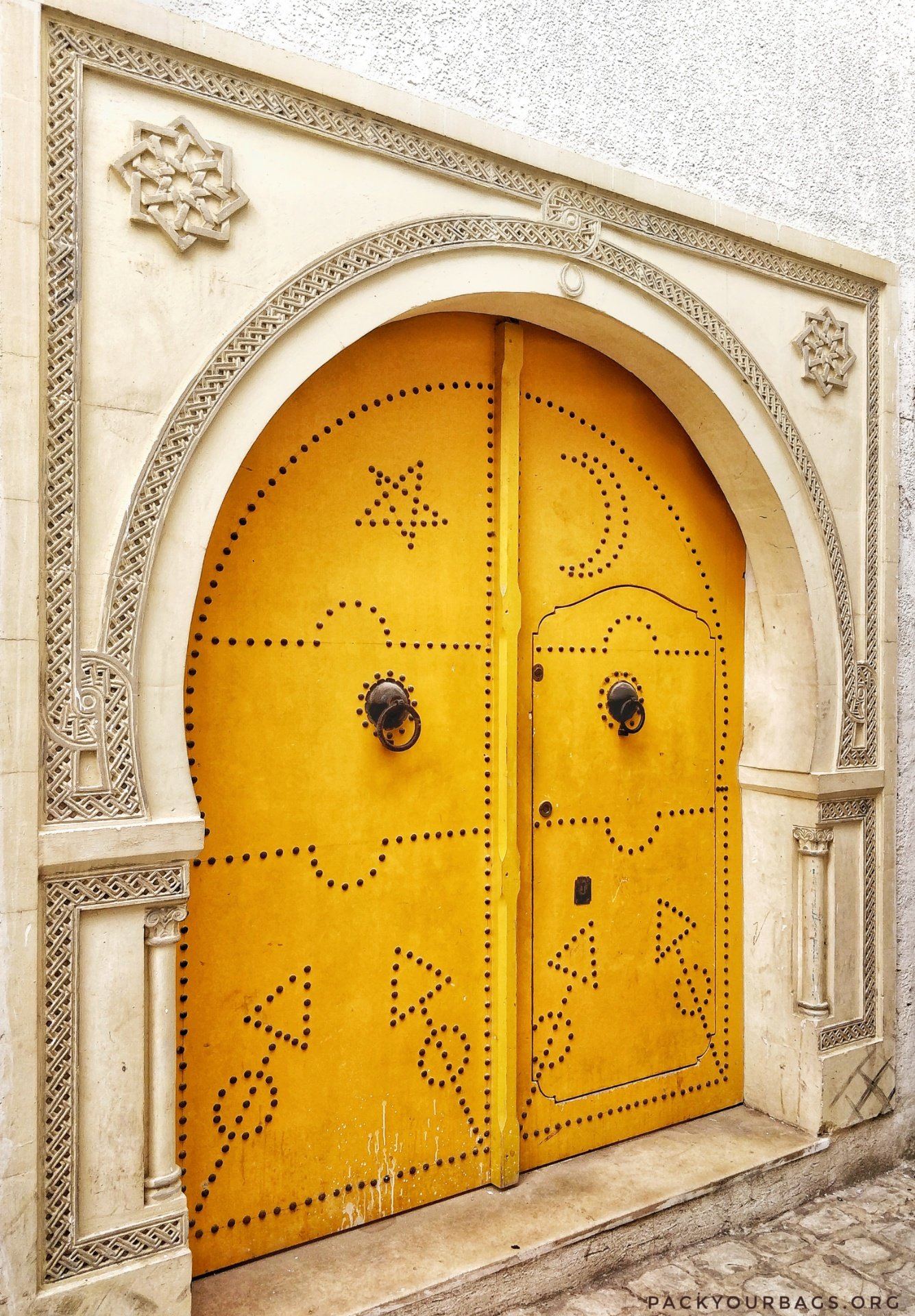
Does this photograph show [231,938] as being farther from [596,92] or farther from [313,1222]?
[596,92]

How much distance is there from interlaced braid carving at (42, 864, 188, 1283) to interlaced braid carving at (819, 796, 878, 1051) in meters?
2.41

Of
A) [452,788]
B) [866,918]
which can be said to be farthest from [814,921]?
[452,788]

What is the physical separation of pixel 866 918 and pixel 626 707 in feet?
3.89

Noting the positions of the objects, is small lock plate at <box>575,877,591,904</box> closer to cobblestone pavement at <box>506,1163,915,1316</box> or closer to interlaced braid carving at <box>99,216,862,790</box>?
cobblestone pavement at <box>506,1163,915,1316</box>

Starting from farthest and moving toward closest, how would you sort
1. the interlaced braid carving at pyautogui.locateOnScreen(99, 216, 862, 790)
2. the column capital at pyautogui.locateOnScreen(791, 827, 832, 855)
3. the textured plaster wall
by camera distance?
the column capital at pyautogui.locateOnScreen(791, 827, 832, 855) → the textured plaster wall → the interlaced braid carving at pyautogui.locateOnScreen(99, 216, 862, 790)

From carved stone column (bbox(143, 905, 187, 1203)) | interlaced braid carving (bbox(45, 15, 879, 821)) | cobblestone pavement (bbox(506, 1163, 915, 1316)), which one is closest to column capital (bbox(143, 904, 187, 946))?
carved stone column (bbox(143, 905, 187, 1203))

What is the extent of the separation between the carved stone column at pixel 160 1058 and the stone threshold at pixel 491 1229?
0.42m

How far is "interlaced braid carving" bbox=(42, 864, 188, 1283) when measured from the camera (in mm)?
2004

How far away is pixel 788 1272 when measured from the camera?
283cm

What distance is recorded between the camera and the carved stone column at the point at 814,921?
10.9 ft

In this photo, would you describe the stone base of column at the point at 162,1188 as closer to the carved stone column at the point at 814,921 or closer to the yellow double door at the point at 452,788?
the yellow double door at the point at 452,788

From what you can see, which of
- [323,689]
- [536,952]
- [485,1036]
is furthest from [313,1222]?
[323,689]

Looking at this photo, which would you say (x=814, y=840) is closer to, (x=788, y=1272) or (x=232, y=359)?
(x=788, y=1272)

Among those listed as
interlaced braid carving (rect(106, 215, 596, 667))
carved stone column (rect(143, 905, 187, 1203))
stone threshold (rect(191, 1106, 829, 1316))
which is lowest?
stone threshold (rect(191, 1106, 829, 1316))
